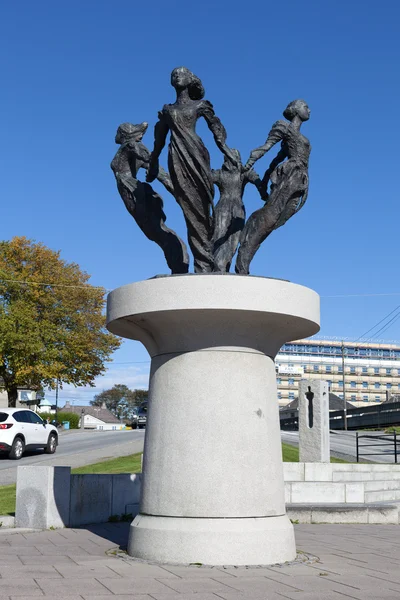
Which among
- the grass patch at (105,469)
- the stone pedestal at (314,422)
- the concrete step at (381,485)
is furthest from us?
the stone pedestal at (314,422)

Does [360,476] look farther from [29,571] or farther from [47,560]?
[29,571]

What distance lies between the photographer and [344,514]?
10633mm

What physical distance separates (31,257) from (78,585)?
1493 inches

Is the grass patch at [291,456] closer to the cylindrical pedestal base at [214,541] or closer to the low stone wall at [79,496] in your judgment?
the low stone wall at [79,496]

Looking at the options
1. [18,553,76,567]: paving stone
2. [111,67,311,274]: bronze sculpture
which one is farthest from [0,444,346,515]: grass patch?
[111,67,311,274]: bronze sculpture

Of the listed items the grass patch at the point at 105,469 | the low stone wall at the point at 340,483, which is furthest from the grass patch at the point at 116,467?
the low stone wall at the point at 340,483

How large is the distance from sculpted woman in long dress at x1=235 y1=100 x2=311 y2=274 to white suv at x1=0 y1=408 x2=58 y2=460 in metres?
14.7

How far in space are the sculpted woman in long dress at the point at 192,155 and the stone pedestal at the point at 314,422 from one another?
32.4ft

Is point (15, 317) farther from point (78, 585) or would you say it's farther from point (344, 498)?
point (78, 585)

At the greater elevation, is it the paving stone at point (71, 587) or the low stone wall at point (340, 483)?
the low stone wall at point (340, 483)

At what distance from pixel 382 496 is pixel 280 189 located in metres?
7.59

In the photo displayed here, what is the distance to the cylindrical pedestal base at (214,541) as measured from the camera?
6176 millimetres

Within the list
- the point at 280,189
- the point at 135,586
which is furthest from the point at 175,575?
the point at 280,189

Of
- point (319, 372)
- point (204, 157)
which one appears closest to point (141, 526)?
point (204, 157)
